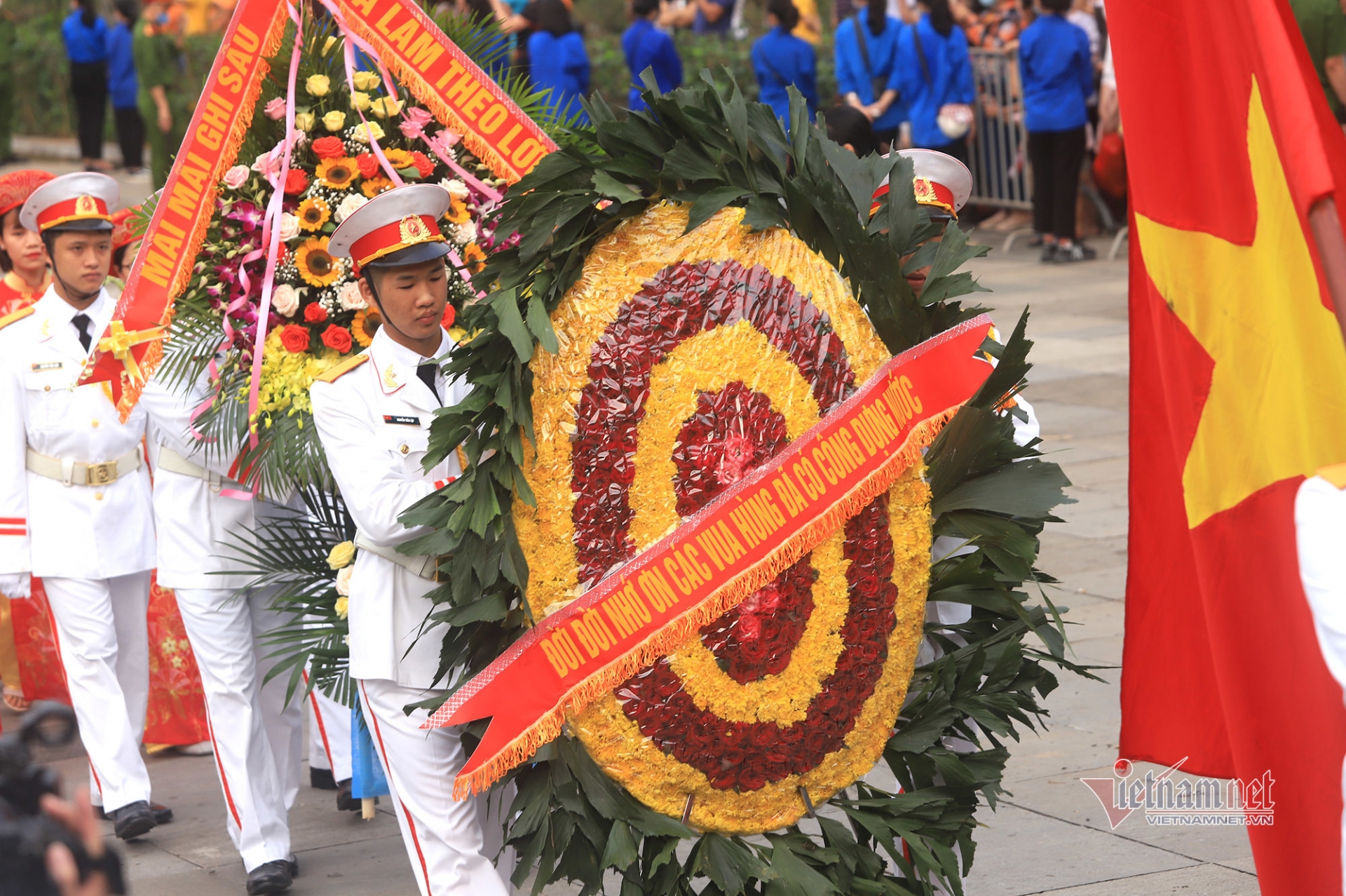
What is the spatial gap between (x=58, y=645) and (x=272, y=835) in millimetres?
1254

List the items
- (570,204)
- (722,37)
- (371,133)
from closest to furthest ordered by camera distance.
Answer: (570,204), (371,133), (722,37)

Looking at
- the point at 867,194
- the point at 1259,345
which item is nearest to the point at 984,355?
the point at 867,194

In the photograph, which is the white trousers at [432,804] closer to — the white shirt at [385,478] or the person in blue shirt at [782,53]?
the white shirt at [385,478]

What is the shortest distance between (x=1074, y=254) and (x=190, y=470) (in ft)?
33.7

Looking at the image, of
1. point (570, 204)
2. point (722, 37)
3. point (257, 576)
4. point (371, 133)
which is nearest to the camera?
point (570, 204)

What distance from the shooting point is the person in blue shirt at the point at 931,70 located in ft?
45.7

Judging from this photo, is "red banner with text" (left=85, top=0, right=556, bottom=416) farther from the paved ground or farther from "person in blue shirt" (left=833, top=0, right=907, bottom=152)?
"person in blue shirt" (left=833, top=0, right=907, bottom=152)

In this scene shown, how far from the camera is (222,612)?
5.55 metres

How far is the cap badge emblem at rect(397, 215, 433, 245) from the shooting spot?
432 centimetres

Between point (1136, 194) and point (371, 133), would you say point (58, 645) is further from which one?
point (1136, 194)

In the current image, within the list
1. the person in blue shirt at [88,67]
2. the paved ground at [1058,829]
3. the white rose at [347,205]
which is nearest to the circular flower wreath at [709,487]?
the paved ground at [1058,829]

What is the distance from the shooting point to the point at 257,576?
5512 millimetres

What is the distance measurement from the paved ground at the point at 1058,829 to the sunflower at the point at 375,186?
7.03 feet

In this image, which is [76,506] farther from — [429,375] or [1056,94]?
[1056,94]
